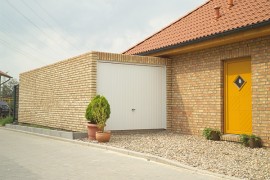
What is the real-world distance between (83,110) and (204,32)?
217 inches

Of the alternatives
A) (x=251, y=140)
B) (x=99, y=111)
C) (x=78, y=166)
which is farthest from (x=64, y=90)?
(x=251, y=140)

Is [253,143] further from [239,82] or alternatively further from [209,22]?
[209,22]

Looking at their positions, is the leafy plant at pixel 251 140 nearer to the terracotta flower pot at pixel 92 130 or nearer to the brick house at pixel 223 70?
the brick house at pixel 223 70

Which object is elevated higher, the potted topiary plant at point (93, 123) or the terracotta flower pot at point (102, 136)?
the potted topiary plant at point (93, 123)

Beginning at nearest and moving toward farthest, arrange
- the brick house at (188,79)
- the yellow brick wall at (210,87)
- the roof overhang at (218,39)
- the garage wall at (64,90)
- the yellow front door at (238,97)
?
the roof overhang at (218,39)
the yellow brick wall at (210,87)
the brick house at (188,79)
the yellow front door at (238,97)
the garage wall at (64,90)

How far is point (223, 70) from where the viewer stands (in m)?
12.2

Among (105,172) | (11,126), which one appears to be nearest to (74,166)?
(105,172)

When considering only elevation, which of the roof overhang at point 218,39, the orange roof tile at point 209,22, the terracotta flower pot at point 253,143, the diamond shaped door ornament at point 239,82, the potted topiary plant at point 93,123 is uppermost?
the orange roof tile at point 209,22

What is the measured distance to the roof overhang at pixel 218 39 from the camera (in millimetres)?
9938

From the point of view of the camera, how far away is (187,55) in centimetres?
1377

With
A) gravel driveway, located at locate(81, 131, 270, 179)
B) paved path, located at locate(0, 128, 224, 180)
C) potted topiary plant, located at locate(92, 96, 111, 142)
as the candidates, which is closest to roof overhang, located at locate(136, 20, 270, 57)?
gravel driveway, located at locate(81, 131, 270, 179)

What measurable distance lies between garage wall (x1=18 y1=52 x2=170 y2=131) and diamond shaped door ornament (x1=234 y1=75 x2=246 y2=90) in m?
3.63

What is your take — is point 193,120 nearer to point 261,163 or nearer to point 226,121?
point 226,121

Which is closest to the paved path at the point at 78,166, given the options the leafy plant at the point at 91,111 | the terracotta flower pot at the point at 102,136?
the terracotta flower pot at the point at 102,136
